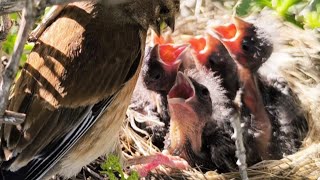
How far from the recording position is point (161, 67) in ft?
13.5

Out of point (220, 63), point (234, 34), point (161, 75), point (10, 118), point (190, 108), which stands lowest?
point (190, 108)

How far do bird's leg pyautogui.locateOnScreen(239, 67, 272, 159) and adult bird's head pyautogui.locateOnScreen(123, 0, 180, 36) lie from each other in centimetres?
59

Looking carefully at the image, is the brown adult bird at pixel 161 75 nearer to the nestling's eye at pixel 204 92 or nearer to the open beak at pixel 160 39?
the open beak at pixel 160 39

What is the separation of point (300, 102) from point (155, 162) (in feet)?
3.10

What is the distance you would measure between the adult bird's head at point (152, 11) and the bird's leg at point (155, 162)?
0.75m

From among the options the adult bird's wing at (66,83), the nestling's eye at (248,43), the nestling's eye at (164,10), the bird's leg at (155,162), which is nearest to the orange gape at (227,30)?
the nestling's eye at (248,43)

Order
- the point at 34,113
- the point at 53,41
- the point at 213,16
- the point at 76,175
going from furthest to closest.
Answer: the point at 213,16 → the point at 76,175 → the point at 53,41 → the point at 34,113

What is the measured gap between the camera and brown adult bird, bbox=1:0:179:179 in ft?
10.9

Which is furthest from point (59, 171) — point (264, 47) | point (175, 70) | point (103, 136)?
point (264, 47)

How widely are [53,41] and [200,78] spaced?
100 cm

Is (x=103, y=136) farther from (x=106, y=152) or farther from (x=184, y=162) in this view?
(x=184, y=162)

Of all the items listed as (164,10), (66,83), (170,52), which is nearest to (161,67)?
(170,52)

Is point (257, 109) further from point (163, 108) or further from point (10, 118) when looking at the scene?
point (10, 118)

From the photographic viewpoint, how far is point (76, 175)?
13.0ft
